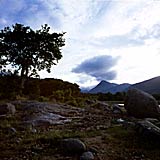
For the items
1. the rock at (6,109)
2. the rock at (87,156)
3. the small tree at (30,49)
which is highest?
the small tree at (30,49)

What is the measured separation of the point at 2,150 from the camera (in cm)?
1053

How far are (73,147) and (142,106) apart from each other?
11.9 m

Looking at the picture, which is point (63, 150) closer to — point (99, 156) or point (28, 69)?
point (99, 156)

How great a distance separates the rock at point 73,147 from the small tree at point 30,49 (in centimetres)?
2032

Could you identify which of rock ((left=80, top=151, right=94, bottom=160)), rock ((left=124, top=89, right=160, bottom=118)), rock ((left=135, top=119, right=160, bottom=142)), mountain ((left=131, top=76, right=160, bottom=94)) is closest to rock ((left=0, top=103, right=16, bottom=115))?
rock ((left=124, top=89, right=160, bottom=118))

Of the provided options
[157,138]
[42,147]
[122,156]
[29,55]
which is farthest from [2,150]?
[29,55]

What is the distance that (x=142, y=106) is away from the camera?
21469mm

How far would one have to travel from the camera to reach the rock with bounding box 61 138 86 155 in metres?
10.2

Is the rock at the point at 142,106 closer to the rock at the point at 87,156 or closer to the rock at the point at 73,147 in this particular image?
the rock at the point at 73,147

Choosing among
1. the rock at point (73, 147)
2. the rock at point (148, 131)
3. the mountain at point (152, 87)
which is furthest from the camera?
the mountain at point (152, 87)

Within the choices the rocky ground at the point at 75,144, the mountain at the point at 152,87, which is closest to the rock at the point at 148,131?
the rocky ground at the point at 75,144

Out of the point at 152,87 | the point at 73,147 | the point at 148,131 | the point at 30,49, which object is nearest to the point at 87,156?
the point at 73,147

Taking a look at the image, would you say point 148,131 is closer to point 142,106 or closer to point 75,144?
point 75,144

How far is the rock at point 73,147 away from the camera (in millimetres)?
10219
